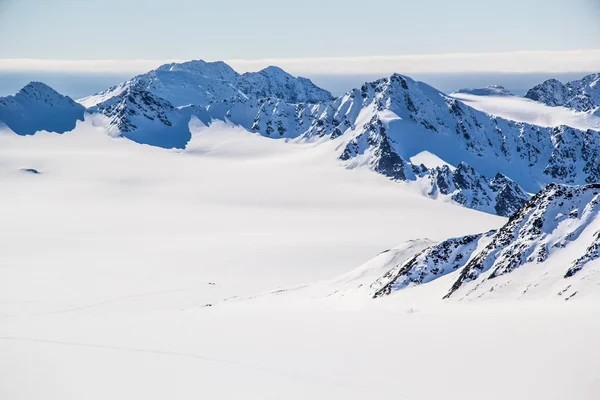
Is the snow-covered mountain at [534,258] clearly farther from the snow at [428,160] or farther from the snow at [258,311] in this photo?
the snow at [428,160]

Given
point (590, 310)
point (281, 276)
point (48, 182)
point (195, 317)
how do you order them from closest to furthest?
point (590, 310) → point (195, 317) → point (281, 276) → point (48, 182)

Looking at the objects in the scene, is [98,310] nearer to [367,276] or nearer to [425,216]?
[367,276]

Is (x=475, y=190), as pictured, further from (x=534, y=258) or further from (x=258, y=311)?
(x=258, y=311)

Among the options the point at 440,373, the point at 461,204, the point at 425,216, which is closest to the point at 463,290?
the point at 440,373

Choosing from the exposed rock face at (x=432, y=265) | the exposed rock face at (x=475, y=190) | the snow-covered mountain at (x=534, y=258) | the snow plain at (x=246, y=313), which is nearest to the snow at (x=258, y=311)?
the snow plain at (x=246, y=313)

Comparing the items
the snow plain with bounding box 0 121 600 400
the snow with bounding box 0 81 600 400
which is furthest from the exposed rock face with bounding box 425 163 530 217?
the snow with bounding box 0 81 600 400

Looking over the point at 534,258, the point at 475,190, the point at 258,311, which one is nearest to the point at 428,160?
the point at 475,190
